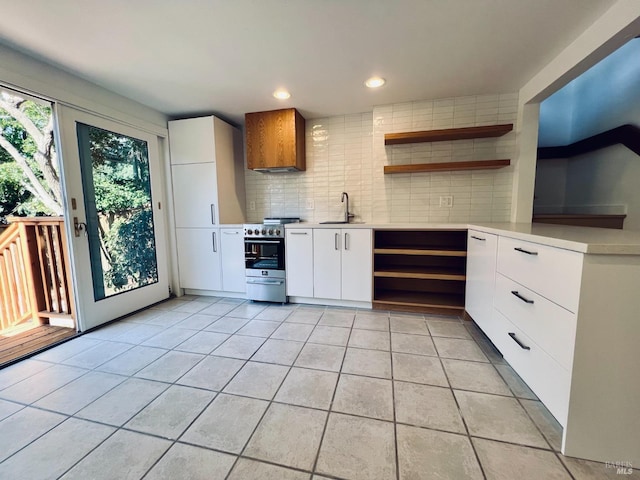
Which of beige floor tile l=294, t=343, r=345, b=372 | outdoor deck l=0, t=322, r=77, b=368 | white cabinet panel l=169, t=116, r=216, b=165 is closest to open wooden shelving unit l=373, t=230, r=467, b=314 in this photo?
beige floor tile l=294, t=343, r=345, b=372

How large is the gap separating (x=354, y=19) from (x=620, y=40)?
5.18 ft

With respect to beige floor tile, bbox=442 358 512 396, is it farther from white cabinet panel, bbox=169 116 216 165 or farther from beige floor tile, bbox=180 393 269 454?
white cabinet panel, bbox=169 116 216 165

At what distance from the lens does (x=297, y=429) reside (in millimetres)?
1218

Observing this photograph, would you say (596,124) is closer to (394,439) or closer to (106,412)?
(394,439)

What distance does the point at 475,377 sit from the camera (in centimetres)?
158

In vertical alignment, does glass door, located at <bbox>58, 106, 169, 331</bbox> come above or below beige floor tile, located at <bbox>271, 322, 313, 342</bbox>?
above

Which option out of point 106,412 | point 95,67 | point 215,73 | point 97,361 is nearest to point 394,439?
point 106,412

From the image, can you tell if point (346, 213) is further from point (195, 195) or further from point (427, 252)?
point (195, 195)

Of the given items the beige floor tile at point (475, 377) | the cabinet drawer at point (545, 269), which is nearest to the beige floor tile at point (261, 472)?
the beige floor tile at point (475, 377)

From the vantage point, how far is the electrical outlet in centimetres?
284

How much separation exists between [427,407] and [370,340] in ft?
2.44

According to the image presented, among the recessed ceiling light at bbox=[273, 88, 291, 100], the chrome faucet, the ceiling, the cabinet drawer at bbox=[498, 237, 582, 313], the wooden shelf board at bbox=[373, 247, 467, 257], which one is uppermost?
the recessed ceiling light at bbox=[273, 88, 291, 100]

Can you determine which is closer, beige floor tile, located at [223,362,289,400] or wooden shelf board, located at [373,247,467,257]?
beige floor tile, located at [223,362,289,400]

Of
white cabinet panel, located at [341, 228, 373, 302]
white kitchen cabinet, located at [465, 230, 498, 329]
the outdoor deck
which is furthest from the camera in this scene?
white cabinet panel, located at [341, 228, 373, 302]
